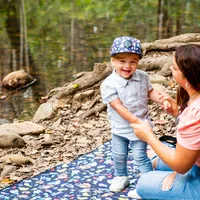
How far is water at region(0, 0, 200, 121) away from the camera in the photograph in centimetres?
862

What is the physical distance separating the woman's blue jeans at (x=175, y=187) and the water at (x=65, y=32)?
4.32 m

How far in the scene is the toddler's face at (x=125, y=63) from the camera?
3113mm

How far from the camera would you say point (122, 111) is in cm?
307

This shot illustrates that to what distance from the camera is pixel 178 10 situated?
16.1 m

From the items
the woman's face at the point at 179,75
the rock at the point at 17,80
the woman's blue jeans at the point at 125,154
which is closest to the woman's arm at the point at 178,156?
the woman's face at the point at 179,75

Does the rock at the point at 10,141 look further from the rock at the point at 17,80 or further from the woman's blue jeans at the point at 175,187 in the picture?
the rock at the point at 17,80

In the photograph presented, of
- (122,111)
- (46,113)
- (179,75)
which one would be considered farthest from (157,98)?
(46,113)

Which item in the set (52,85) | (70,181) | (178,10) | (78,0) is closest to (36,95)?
(52,85)

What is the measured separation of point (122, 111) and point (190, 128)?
778mm

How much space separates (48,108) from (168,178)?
3642 millimetres

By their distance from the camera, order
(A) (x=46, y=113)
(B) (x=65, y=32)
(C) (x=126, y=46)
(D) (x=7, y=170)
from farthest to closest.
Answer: (B) (x=65, y=32), (A) (x=46, y=113), (D) (x=7, y=170), (C) (x=126, y=46)

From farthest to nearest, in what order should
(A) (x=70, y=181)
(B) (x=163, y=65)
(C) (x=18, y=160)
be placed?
(B) (x=163, y=65)
(C) (x=18, y=160)
(A) (x=70, y=181)

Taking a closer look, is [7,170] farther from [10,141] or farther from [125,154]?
[125,154]

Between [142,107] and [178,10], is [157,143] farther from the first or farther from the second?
[178,10]
